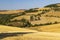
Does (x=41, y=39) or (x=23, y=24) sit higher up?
(x=41, y=39)

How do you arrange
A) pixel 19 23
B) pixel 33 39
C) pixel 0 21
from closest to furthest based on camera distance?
pixel 33 39, pixel 19 23, pixel 0 21

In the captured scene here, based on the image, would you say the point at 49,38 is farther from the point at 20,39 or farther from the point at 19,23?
the point at 19,23

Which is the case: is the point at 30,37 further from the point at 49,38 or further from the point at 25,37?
the point at 49,38

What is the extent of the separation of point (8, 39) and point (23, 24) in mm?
15986

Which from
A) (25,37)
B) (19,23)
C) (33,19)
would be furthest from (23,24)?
(25,37)

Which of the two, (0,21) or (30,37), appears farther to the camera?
(0,21)

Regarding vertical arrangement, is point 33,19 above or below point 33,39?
below

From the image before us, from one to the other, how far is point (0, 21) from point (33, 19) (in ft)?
18.1

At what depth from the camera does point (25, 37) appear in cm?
1717

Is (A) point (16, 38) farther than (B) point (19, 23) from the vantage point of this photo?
No

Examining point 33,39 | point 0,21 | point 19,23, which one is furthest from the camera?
point 0,21

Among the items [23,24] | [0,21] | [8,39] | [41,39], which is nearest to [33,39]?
[41,39]

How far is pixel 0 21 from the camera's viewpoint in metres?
37.7

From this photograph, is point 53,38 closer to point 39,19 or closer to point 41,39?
point 41,39
